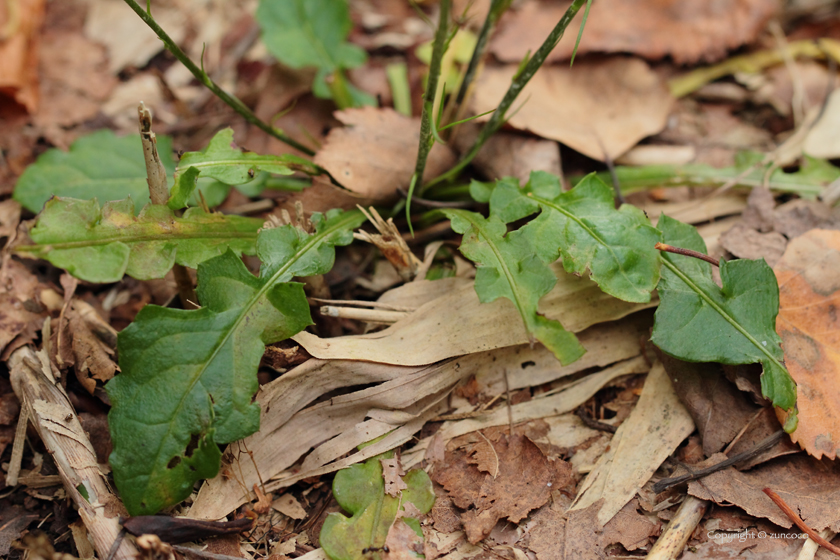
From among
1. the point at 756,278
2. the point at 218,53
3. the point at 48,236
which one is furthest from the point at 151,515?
the point at 218,53

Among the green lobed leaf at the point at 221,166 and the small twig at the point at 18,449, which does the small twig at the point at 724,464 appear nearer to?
the green lobed leaf at the point at 221,166

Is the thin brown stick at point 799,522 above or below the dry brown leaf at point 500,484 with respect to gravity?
below

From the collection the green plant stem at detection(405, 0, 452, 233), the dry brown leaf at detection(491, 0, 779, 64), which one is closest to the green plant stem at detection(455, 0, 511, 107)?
the green plant stem at detection(405, 0, 452, 233)

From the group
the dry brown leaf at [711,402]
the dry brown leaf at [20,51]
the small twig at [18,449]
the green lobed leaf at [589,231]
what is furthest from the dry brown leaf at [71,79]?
the dry brown leaf at [711,402]

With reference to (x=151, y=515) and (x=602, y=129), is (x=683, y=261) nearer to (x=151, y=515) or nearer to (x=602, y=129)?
(x=602, y=129)

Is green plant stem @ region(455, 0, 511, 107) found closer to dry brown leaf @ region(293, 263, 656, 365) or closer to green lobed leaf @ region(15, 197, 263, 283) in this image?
dry brown leaf @ region(293, 263, 656, 365)

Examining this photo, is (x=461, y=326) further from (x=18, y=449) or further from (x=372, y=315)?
(x=18, y=449)
